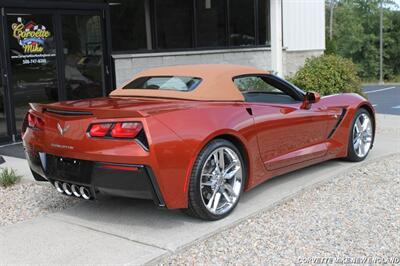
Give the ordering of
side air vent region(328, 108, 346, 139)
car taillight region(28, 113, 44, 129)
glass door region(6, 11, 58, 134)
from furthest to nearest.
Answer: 1. glass door region(6, 11, 58, 134)
2. side air vent region(328, 108, 346, 139)
3. car taillight region(28, 113, 44, 129)

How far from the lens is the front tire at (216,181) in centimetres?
443

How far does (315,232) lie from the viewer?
4453 millimetres

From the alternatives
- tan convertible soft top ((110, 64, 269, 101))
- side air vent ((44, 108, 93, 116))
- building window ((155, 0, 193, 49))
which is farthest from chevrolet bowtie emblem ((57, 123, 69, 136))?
building window ((155, 0, 193, 49))

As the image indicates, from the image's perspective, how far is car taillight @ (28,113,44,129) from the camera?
4741 mm

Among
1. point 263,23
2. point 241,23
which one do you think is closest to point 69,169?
point 241,23

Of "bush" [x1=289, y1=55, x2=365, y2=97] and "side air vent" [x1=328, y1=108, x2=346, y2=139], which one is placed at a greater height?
"bush" [x1=289, y1=55, x2=365, y2=97]

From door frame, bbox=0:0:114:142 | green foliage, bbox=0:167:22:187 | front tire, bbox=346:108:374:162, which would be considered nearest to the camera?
green foliage, bbox=0:167:22:187

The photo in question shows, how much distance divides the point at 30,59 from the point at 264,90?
4.77m

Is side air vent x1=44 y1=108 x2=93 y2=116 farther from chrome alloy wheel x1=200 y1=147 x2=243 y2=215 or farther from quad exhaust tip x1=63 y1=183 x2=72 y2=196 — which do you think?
chrome alloy wheel x1=200 y1=147 x2=243 y2=215

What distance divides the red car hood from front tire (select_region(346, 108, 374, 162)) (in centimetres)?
273

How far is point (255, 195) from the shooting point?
5.49m

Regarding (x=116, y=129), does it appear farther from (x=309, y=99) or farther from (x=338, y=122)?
(x=338, y=122)

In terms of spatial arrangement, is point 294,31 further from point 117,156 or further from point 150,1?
point 117,156

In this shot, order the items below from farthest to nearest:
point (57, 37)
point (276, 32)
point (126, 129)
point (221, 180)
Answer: point (276, 32)
point (57, 37)
point (221, 180)
point (126, 129)
